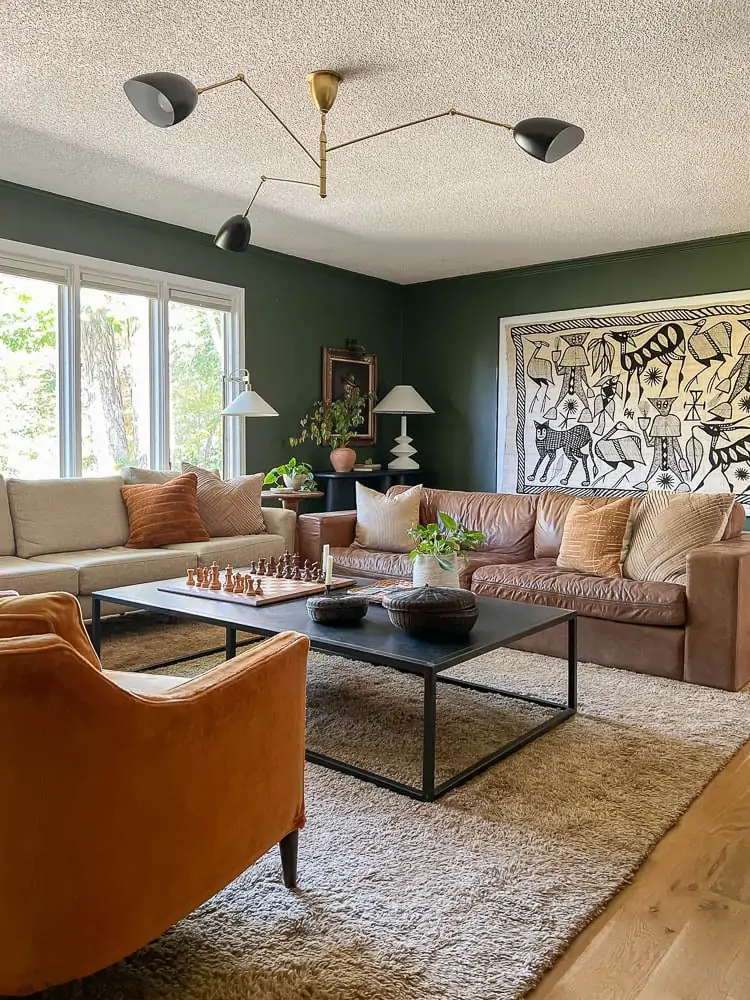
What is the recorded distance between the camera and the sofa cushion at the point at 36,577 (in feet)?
11.9

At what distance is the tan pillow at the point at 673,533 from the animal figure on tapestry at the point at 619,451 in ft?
6.55

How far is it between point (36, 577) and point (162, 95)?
2.22 meters

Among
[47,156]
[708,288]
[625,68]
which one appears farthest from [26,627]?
[708,288]

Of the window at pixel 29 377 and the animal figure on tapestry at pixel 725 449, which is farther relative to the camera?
the animal figure on tapestry at pixel 725 449

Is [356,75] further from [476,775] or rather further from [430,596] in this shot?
[476,775]

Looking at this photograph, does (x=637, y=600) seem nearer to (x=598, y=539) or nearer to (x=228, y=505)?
(x=598, y=539)

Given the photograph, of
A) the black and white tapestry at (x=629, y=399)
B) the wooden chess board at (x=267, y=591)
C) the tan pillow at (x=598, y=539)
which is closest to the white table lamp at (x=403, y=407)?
the black and white tapestry at (x=629, y=399)

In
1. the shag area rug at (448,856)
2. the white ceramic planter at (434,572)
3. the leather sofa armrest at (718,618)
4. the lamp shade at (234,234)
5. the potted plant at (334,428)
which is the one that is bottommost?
the shag area rug at (448,856)

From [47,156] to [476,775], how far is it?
365cm

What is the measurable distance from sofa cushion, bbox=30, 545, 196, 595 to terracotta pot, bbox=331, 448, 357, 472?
7.44 ft

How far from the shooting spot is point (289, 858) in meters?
1.86

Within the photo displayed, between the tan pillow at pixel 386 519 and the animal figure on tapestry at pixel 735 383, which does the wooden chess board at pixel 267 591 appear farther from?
the animal figure on tapestry at pixel 735 383

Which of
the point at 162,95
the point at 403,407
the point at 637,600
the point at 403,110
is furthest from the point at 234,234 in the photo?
the point at 403,407

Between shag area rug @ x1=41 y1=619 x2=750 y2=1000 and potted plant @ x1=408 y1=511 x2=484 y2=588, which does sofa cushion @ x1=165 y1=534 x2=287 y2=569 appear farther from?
potted plant @ x1=408 y1=511 x2=484 y2=588
